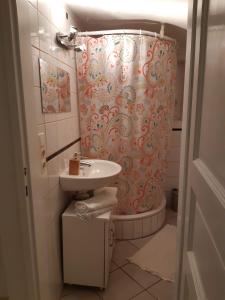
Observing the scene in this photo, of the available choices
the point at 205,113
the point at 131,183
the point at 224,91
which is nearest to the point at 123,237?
the point at 131,183

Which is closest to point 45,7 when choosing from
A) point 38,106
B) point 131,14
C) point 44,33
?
point 44,33

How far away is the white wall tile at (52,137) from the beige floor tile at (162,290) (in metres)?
1.29

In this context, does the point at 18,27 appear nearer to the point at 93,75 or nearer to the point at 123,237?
the point at 93,75

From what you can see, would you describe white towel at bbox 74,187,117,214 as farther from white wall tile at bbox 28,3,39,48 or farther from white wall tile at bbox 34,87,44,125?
white wall tile at bbox 28,3,39,48

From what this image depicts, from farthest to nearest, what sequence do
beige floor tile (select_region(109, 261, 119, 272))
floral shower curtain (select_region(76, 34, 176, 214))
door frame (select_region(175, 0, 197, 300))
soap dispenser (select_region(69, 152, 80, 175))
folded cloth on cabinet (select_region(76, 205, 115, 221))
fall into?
floral shower curtain (select_region(76, 34, 176, 214))
beige floor tile (select_region(109, 261, 119, 272))
soap dispenser (select_region(69, 152, 80, 175))
folded cloth on cabinet (select_region(76, 205, 115, 221))
door frame (select_region(175, 0, 197, 300))

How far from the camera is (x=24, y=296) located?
1.22 m

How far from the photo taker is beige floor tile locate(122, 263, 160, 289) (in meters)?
1.80

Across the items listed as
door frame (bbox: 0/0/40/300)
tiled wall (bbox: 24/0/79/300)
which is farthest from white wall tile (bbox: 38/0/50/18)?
door frame (bbox: 0/0/40/300)

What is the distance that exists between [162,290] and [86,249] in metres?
0.67

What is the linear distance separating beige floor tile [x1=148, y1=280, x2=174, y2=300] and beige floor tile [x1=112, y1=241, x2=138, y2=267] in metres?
0.35

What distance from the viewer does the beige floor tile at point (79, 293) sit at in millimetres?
1669

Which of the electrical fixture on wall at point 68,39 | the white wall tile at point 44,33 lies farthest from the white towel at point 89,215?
the electrical fixture on wall at point 68,39

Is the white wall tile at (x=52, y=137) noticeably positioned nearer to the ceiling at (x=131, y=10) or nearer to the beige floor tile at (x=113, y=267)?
the ceiling at (x=131, y=10)

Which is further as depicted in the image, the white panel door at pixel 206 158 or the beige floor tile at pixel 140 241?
the beige floor tile at pixel 140 241
